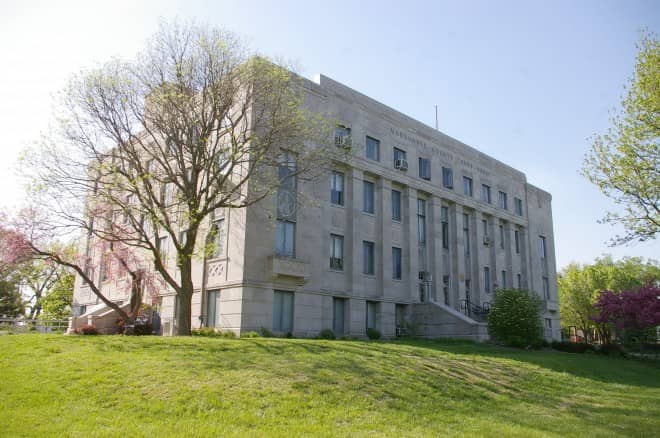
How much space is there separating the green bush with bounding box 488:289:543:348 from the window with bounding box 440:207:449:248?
927 centimetres

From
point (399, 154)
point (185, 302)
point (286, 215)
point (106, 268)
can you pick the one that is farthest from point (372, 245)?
point (106, 268)

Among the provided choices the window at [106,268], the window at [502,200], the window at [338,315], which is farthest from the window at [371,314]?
the window at [502,200]

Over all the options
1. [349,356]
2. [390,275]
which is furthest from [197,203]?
[390,275]

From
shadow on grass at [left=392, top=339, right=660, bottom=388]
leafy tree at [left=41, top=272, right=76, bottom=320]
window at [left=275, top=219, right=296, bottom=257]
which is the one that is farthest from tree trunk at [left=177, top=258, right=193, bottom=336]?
leafy tree at [left=41, top=272, right=76, bottom=320]

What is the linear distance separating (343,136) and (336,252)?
6709 mm

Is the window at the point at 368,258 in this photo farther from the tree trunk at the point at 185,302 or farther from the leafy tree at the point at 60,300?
the leafy tree at the point at 60,300

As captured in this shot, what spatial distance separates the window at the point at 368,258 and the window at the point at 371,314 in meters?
1.80

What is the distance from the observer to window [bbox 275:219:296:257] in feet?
88.4

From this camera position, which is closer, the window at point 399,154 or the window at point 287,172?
the window at point 287,172

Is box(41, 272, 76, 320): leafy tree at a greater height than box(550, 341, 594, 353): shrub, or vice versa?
box(41, 272, 76, 320): leafy tree

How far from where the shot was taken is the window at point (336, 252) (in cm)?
2955

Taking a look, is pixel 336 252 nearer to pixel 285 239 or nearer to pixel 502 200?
pixel 285 239

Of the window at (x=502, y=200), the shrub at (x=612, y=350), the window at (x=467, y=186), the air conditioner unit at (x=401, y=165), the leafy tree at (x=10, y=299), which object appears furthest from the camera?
the leafy tree at (x=10, y=299)

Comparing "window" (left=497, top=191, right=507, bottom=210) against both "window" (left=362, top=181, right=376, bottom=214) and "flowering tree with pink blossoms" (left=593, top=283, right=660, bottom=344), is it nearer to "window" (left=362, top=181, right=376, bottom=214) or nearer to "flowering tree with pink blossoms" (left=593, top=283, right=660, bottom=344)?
"flowering tree with pink blossoms" (left=593, top=283, right=660, bottom=344)
